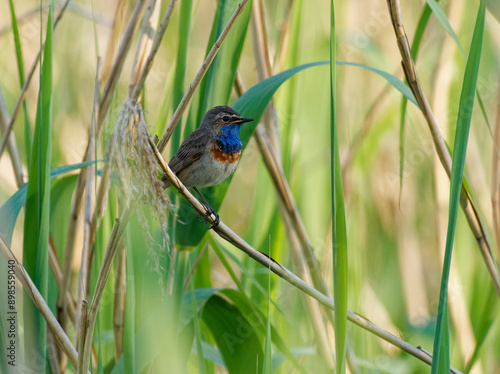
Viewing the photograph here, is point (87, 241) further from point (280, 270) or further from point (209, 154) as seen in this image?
point (280, 270)

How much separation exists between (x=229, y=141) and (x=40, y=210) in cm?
113

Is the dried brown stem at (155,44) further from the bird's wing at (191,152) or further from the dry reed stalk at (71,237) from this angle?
the bird's wing at (191,152)

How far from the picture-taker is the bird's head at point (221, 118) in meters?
2.22

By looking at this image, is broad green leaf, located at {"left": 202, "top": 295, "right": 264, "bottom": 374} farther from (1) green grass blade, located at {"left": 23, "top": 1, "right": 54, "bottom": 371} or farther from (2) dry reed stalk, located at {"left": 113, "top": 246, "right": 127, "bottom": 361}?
(1) green grass blade, located at {"left": 23, "top": 1, "right": 54, "bottom": 371}

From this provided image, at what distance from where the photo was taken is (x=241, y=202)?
14.1 feet

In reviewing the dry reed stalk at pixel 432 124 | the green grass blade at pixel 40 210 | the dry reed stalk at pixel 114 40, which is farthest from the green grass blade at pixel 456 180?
the dry reed stalk at pixel 114 40

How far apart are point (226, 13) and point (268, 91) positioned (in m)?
0.34

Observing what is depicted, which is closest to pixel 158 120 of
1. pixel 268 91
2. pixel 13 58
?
pixel 268 91

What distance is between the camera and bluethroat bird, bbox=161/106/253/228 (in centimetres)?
247

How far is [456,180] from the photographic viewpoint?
1356 mm

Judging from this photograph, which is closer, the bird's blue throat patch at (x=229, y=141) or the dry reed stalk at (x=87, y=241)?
the dry reed stalk at (x=87, y=241)

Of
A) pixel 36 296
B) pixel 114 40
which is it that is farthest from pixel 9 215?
pixel 114 40

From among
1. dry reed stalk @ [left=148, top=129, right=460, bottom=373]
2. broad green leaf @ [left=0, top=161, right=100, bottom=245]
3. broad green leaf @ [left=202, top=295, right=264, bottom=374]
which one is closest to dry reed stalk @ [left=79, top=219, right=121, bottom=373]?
dry reed stalk @ [left=148, top=129, right=460, bottom=373]

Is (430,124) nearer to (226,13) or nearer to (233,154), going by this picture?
(226,13)
